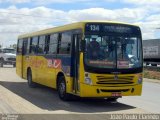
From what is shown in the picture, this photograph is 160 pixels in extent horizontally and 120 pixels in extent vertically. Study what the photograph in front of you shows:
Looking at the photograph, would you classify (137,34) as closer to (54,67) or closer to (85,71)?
(85,71)

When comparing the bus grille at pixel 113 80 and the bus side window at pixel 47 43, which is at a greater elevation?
the bus side window at pixel 47 43

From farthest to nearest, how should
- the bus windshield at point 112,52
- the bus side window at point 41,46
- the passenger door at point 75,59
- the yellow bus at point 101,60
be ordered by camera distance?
the bus side window at point 41,46
the passenger door at point 75,59
the bus windshield at point 112,52
the yellow bus at point 101,60

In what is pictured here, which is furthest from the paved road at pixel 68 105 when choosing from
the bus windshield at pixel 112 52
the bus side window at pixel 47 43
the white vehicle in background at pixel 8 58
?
the white vehicle in background at pixel 8 58

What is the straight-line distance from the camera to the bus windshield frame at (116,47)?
Result: 533 inches

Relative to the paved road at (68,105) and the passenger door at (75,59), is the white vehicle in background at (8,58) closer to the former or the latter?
the paved road at (68,105)

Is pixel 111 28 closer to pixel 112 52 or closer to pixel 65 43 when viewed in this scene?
pixel 112 52

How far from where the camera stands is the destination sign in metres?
13.8

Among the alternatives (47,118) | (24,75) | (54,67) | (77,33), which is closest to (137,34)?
(77,33)

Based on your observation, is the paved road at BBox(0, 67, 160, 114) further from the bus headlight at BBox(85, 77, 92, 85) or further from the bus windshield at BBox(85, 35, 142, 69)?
the bus windshield at BBox(85, 35, 142, 69)

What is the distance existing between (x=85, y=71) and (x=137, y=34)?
93.3 inches

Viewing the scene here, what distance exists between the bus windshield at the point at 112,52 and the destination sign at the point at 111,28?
0.67ft

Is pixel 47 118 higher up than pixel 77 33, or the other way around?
pixel 77 33

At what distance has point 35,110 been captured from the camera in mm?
12375

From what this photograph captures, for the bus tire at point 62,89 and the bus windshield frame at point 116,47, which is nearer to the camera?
the bus windshield frame at point 116,47
